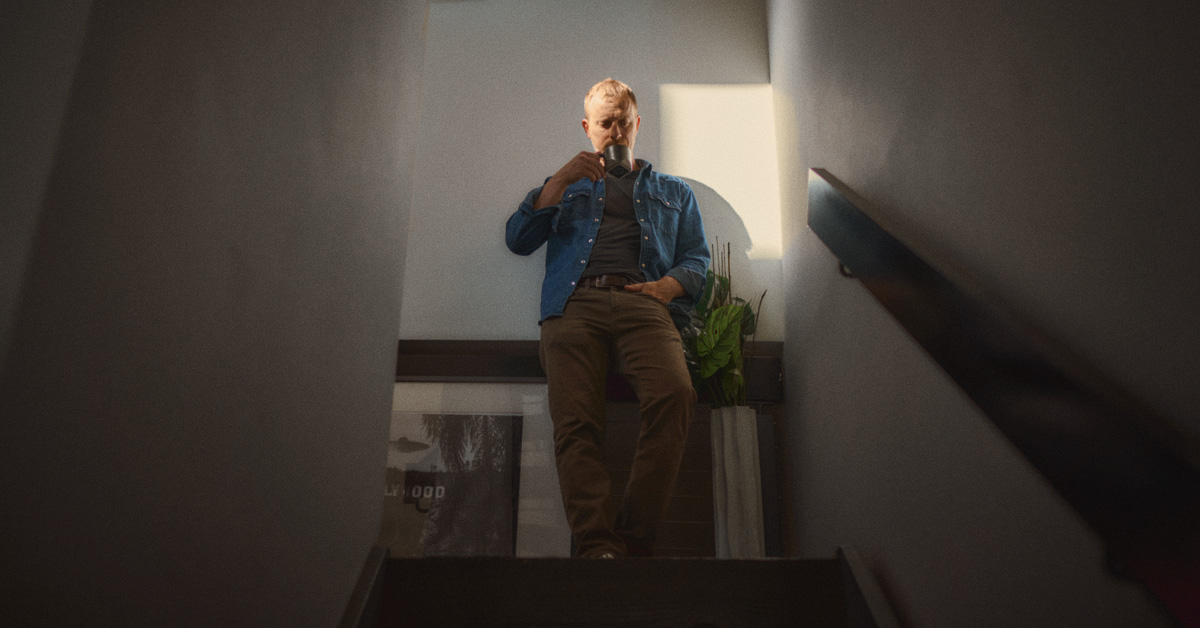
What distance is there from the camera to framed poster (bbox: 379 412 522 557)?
2779mm

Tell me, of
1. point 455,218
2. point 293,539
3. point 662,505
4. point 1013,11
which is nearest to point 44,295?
point 293,539

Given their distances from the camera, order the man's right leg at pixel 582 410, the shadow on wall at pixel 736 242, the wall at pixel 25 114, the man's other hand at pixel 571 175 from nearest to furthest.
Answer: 1. the wall at pixel 25 114
2. the man's right leg at pixel 582 410
3. the man's other hand at pixel 571 175
4. the shadow on wall at pixel 736 242

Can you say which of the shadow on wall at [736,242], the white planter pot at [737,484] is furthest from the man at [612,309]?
the shadow on wall at [736,242]

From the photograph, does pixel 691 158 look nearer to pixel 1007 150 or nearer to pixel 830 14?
pixel 830 14

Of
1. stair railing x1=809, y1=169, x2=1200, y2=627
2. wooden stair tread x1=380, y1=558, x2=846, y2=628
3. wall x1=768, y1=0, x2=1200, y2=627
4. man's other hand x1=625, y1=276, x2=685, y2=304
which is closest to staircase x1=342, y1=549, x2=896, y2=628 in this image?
wooden stair tread x1=380, y1=558, x2=846, y2=628

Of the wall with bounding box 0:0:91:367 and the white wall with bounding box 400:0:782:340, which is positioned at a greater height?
the white wall with bounding box 400:0:782:340

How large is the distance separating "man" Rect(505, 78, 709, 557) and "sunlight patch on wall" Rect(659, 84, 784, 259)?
0.52 meters

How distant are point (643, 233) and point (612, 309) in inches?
13.2

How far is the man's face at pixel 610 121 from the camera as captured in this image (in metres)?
2.73

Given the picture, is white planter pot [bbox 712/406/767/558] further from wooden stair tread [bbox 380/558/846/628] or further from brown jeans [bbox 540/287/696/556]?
wooden stair tread [bbox 380/558/846/628]

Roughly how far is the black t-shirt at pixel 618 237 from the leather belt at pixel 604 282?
0.6 inches

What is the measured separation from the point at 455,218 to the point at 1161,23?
2850mm

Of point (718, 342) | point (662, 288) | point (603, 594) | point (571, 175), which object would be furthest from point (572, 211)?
point (603, 594)

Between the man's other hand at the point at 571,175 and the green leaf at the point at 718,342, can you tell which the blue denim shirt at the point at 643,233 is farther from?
the green leaf at the point at 718,342
